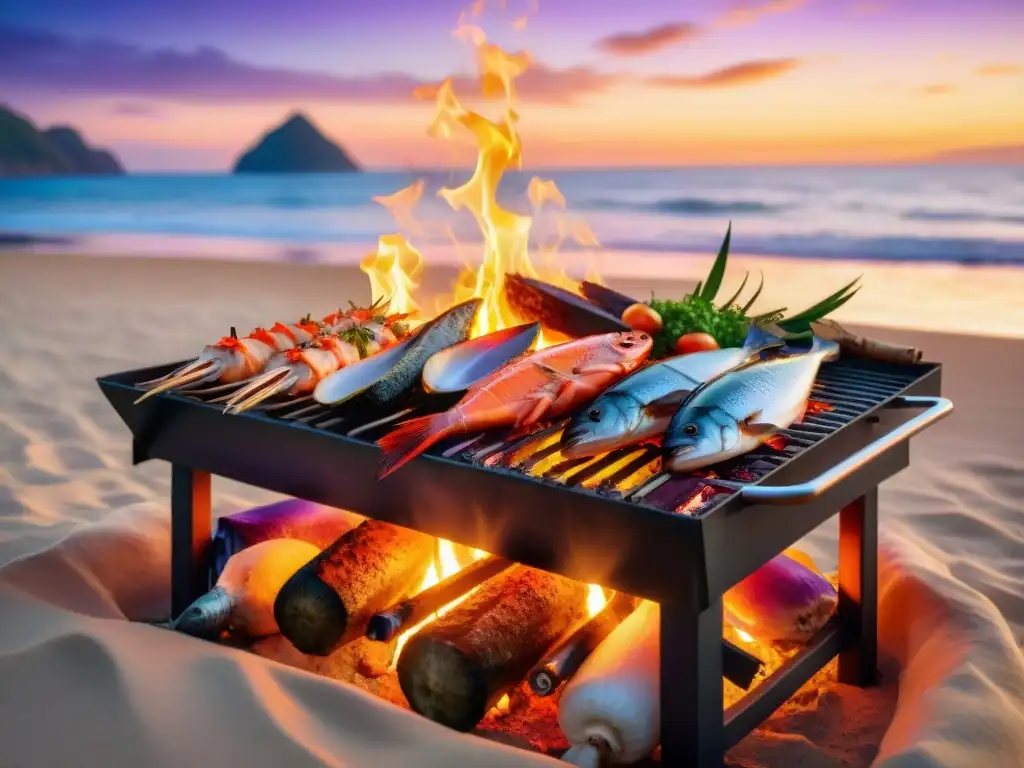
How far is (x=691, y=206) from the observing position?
62.1 ft

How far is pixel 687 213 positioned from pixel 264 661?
56.2 ft

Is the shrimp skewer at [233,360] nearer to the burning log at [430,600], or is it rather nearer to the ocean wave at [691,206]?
the burning log at [430,600]

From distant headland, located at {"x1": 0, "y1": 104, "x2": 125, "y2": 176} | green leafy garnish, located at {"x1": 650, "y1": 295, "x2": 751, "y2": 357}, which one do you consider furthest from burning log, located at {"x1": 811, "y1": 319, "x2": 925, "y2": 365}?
distant headland, located at {"x1": 0, "y1": 104, "x2": 125, "y2": 176}

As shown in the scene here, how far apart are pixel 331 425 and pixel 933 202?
677 inches

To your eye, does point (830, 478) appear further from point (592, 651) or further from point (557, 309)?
point (557, 309)

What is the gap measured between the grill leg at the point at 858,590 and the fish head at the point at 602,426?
961mm

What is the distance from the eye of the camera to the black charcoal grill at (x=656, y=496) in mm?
1723

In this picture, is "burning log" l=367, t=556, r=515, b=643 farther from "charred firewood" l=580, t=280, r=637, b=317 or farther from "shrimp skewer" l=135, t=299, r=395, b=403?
"charred firewood" l=580, t=280, r=637, b=317

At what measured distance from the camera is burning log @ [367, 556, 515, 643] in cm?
228

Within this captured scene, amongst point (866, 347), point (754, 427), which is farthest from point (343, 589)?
point (866, 347)

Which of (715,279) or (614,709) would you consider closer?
(614,709)

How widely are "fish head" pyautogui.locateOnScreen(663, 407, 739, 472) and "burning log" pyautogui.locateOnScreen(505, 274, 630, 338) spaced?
800mm

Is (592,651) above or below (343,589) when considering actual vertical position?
below

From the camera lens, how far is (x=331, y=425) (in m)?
2.21
